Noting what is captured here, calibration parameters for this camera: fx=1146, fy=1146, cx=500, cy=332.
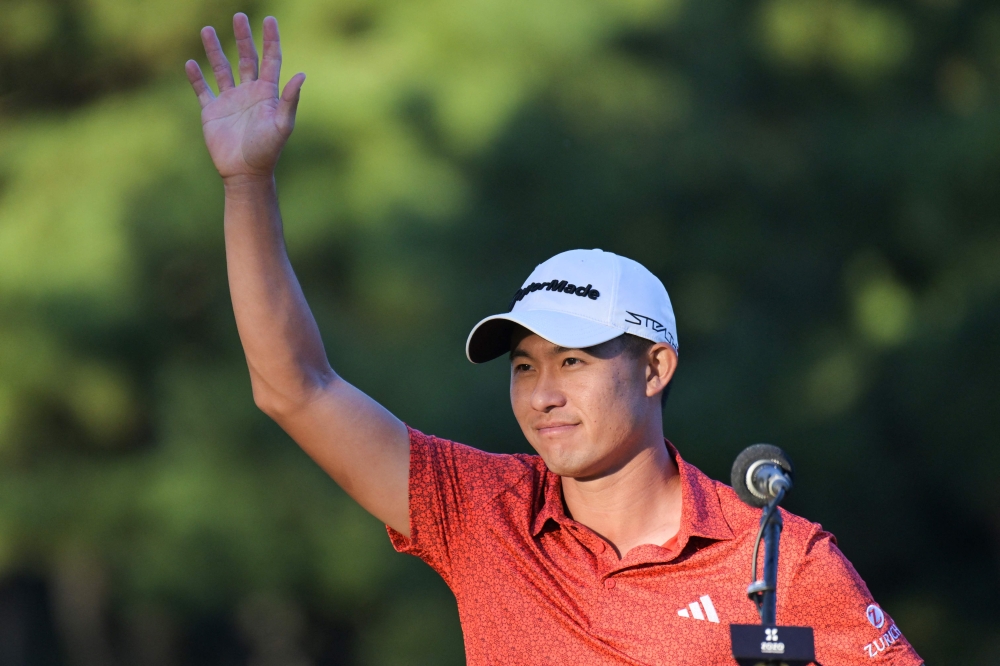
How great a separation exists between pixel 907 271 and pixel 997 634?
2272mm

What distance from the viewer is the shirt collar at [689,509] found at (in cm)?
228

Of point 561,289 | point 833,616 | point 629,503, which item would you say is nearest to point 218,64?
point 561,289

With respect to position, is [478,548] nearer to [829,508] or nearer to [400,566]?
[400,566]

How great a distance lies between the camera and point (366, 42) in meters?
6.19

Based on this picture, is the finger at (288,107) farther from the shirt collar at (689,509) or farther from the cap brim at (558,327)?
the shirt collar at (689,509)

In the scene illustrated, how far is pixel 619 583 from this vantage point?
2254mm

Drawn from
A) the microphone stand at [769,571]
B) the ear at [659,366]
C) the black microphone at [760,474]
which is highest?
the ear at [659,366]

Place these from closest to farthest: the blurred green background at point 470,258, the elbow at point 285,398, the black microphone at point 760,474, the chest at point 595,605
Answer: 1. the black microphone at point 760,474
2. the chest at point 595,605
3. the elbow at point 285,398
4. the blurred green background at point 470,258

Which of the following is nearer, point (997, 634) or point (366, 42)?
point (366, 42)

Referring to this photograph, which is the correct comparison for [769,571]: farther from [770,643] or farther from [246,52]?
[246,52]

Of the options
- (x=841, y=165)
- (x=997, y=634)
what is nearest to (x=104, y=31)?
(x=841, y=165)

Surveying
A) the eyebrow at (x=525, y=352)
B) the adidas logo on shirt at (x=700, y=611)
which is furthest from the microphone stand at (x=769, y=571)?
the eyebrow at (x=525, y=352)

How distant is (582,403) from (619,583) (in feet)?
1.19

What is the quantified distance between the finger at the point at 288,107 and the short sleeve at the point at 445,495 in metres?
0.70
